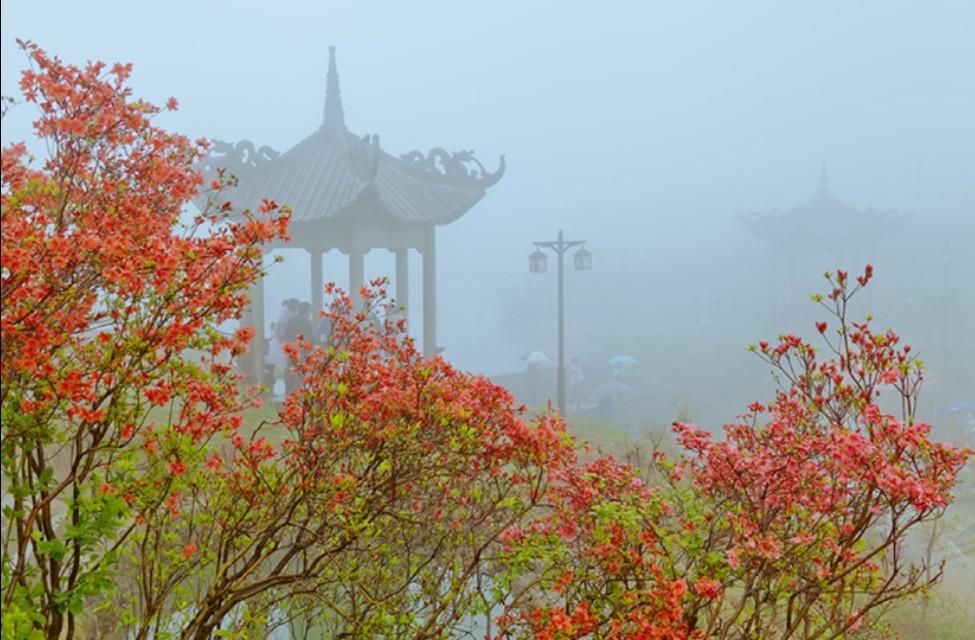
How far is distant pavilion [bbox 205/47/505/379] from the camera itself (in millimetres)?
8664

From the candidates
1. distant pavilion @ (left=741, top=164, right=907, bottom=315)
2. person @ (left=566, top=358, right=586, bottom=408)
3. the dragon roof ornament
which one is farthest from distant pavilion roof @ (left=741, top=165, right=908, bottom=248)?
the dragon roof ornament

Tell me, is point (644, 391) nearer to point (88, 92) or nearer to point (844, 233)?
point (844, 233)

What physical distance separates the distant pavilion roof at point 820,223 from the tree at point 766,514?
1828cm

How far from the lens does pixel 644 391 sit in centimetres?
2105

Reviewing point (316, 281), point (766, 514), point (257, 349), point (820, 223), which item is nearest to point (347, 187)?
point (316, 281)

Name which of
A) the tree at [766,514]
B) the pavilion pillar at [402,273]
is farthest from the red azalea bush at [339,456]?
the pavilion pillar at [402,273]

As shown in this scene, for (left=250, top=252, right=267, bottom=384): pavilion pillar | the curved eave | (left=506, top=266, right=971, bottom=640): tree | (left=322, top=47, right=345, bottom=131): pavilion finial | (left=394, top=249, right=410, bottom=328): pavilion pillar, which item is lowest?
(left=506, top=266, right=971, bottom=640): tree

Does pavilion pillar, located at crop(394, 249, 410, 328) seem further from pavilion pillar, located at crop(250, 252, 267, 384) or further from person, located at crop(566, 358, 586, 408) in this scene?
person, located at crop(566, 358, 586, 408)

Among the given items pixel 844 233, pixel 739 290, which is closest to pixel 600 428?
pixel 844 233

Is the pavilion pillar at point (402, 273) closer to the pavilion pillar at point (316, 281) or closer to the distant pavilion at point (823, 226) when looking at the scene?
the pavilion pillar at point (316, 281)

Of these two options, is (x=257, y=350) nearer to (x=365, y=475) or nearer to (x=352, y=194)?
(x=352, y=194)

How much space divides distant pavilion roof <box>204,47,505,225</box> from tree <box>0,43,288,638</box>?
6.50 metres

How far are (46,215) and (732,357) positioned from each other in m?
24.9

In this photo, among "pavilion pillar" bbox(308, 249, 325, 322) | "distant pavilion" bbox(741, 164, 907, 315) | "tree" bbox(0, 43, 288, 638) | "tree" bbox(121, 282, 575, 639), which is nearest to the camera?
"tree" bbox(0, 43, 288, 638)
